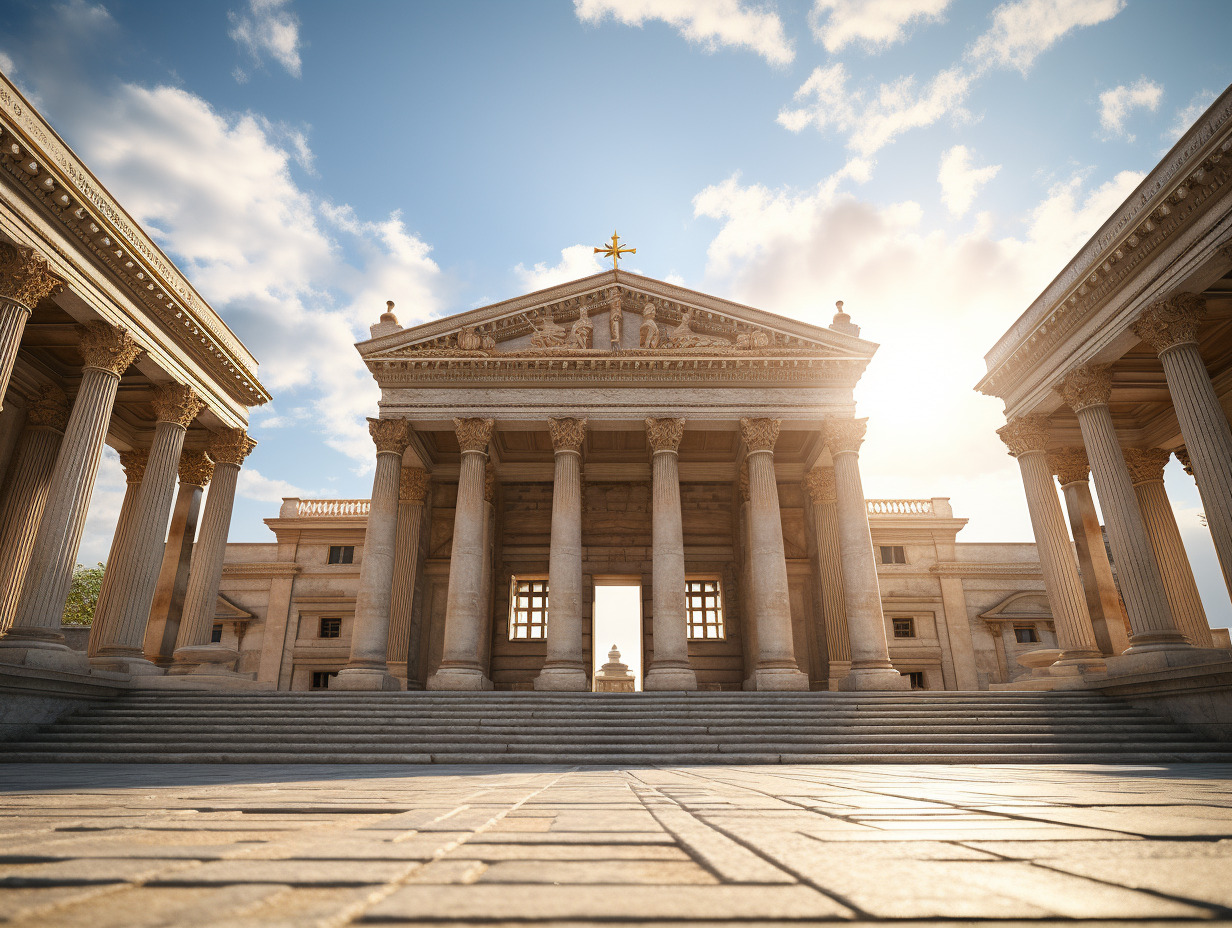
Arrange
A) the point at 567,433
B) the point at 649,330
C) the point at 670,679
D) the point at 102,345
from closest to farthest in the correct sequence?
1. the point at 102,345
2. the point at 670,679
3. the point at 567,433
4. the point at 649,330

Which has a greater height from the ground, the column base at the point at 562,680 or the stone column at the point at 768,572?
the stone column at the point at 768,572

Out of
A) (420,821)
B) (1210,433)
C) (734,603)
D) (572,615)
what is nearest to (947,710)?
(1210,433)

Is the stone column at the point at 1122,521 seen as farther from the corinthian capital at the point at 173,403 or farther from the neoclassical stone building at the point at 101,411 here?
the corinthian capital at the point at 173,403

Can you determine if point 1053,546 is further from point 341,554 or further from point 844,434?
point 341,554

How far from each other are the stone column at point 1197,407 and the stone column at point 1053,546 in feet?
14.2

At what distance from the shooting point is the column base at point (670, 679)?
17.7 metres

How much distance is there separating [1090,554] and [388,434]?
20.8 m

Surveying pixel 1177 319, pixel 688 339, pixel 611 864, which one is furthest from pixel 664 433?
pixel 611 864

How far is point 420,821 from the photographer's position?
2852 millimetres

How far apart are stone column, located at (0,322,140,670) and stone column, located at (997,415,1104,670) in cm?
2380

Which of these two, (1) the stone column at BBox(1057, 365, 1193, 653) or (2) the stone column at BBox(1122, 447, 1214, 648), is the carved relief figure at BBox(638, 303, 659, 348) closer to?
(1) the stone column at BBox(1057, 365, 1193, 653)

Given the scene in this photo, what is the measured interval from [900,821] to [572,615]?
54.0 ft

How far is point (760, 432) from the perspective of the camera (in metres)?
20.7

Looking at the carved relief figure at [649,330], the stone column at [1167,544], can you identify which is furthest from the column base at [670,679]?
the stone column at [1167,544]
